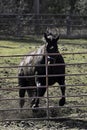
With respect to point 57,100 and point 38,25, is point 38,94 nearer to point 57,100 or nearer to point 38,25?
point 57,100

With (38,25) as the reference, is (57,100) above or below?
above

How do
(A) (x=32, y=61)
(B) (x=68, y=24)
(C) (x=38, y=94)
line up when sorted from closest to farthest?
(C) (x=38, y=94) < (A) (x=32, y=61) < (B) (x=68, y=24)

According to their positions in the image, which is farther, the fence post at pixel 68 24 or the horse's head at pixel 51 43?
the fence post at pixel 68 24

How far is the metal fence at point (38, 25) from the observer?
28.7 metres

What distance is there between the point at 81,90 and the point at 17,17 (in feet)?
61.3

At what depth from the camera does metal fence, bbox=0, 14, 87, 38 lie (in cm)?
2872

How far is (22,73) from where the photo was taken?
402 inches

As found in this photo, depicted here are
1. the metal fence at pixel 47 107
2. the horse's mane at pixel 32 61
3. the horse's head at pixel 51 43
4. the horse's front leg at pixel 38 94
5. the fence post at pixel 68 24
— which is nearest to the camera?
the metal fence at pixel 47 107

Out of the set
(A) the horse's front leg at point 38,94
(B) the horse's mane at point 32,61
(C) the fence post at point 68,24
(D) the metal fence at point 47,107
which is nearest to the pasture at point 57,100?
(D) the metal fence at point 47,107

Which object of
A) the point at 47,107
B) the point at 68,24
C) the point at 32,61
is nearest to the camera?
the point at 47,107

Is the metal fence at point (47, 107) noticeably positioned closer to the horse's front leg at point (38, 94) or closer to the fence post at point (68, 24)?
the horse's front leg at point (38, 94)

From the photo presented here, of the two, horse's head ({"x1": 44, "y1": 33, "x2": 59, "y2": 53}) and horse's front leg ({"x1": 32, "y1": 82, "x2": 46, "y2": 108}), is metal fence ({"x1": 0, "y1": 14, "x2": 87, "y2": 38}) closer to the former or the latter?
horse's head ({"x1": 44, "y1": 33, "x2": 59, "y2": 53})

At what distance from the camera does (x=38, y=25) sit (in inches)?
1141

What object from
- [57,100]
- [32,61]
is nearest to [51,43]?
[32,61]
